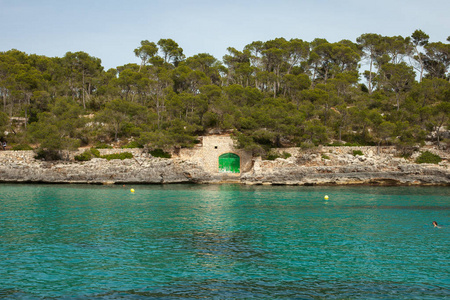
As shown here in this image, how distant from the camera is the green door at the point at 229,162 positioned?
57344 millimetres

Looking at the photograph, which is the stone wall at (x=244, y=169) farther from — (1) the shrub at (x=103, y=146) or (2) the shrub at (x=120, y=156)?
(1) the shrub at (x=103, y=146)

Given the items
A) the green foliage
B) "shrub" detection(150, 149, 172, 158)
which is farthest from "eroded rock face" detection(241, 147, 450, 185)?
the green foliage

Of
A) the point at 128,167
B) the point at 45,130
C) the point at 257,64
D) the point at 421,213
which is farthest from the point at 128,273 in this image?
the point at 257,64

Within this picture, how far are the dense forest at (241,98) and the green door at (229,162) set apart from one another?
2.89 metres

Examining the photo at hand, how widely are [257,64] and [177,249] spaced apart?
248 feet

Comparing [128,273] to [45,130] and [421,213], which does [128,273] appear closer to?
[421,213]

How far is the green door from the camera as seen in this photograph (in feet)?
188

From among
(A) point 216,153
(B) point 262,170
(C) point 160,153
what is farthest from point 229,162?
(C) point 160,153

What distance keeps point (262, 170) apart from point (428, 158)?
24.4 meters

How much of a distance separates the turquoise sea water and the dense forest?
27.4m

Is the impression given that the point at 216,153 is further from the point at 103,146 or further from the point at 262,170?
the point at 103,146

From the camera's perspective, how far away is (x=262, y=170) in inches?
2121

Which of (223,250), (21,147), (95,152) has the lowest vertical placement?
(223,250)

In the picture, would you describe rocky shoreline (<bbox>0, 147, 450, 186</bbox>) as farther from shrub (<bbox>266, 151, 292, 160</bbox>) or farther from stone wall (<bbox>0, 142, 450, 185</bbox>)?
shrub (<bbox>266, 151, 292, 160</bbox>)
